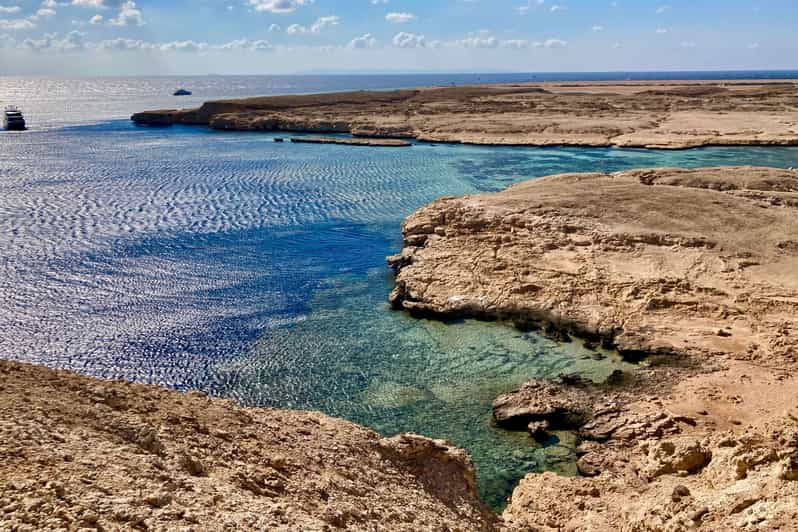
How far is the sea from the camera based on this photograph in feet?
64.3

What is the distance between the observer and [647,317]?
878 inches

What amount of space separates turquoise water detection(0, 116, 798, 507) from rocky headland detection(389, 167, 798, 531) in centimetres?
133

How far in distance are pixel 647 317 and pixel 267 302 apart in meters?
15.3

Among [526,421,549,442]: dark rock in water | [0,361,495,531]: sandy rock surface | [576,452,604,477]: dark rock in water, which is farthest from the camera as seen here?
[526,421,549,442]: dark rock in water

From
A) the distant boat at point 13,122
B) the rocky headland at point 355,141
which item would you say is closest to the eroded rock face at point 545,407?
the rocky headland at point 355,141

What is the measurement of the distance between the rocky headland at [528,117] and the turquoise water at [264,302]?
19.0 metres

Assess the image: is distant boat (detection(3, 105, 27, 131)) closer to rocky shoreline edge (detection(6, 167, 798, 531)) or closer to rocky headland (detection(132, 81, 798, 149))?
rocky headland (detection(132, 81, 798, 149))

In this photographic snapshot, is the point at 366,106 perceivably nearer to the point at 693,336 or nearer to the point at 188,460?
the point at 693,336

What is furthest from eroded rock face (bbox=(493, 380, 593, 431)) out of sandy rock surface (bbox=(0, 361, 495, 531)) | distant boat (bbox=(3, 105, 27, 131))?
distant boat (bbox=(3, 105, 27, 131))

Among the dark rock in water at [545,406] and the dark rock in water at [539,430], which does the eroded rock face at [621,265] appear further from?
the dark rock in water at [539,430]

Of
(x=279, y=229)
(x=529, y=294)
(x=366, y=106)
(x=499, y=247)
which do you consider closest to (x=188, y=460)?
(x=529, y=294)

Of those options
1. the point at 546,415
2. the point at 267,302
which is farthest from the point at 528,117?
the point at 546,415

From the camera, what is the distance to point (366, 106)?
107812mm

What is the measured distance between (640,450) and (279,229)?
2748 cm
